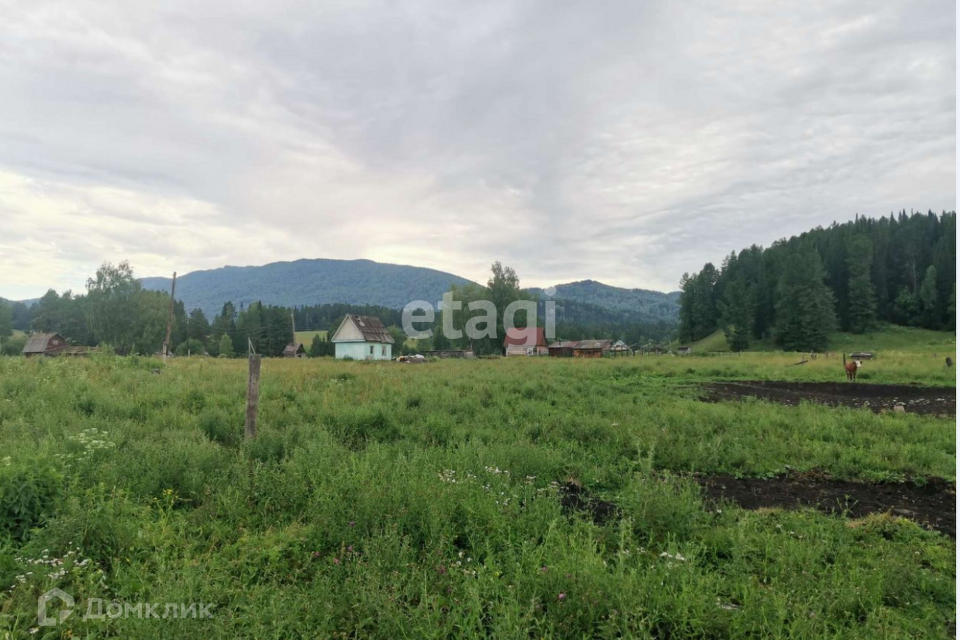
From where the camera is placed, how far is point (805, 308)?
64312 millimetres

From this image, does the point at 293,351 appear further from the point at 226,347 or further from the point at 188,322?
the point at 188,322

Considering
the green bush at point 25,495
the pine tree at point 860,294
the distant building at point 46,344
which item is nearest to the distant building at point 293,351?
the distant building at point 46,344

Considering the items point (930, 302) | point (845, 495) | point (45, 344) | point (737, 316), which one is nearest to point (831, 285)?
point (930, 302)

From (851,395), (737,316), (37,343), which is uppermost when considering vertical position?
(737,316)

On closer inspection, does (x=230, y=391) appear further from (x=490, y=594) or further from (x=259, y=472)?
(x=490, y=594)

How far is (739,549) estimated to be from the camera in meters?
4.46

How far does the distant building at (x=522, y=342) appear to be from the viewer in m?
73.9

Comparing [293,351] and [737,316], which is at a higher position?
[737,316]

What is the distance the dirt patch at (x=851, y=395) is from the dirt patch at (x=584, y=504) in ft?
36.7

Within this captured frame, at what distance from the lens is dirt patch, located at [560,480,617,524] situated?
220 inches

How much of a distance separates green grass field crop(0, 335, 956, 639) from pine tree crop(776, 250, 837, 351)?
217ft

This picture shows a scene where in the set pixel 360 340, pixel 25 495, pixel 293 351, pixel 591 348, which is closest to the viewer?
pixel 25 495

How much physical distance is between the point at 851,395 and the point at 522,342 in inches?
2297

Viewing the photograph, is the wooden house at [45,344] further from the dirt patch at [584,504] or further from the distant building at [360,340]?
the dirt patch at [584,504]
